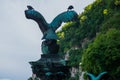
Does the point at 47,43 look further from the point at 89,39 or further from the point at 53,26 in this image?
the point at 89,39

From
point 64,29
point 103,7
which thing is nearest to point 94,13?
point 103,7

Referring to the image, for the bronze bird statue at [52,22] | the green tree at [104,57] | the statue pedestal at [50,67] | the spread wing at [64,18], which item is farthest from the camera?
the green tree at [104,57]

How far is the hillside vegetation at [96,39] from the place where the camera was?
49.4m

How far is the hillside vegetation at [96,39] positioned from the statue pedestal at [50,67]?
3185cm

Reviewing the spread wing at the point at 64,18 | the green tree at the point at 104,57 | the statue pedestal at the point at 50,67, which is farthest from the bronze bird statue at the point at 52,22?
the green tree at the point at 104,57

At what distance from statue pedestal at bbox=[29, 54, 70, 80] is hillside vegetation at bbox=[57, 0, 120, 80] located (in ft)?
105

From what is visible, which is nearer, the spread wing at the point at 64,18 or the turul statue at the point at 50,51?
the turul statue at the point at 50,51

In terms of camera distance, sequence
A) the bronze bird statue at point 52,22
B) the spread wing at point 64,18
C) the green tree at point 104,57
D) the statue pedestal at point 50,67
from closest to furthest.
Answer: the statue pedestal at point 50,67
the bronze bird statue at point 52,22
the spread wing at point 64,18
the green tree at point 104,57

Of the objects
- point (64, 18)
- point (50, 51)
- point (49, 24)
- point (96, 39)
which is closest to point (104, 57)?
point (96, 39)

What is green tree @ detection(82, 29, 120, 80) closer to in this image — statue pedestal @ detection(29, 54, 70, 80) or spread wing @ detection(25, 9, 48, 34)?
spread wing @ detection(25, 9, 48, 34)

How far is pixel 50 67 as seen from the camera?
54.3 ft

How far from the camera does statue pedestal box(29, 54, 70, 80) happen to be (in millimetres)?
16500

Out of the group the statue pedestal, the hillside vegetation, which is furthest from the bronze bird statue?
the hillside vegetation

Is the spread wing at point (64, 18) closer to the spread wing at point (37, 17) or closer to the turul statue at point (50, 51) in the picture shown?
the turul statue at point (50, 51)
